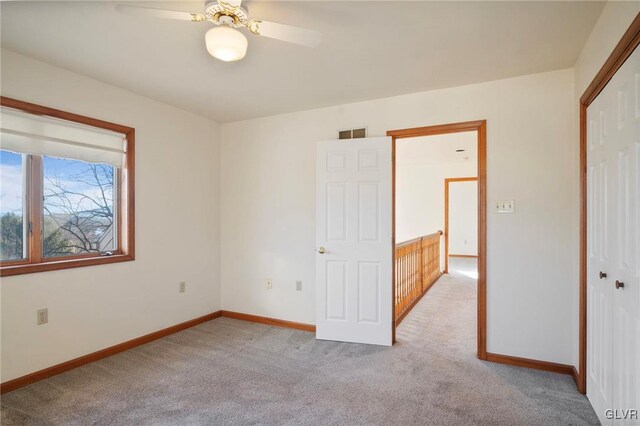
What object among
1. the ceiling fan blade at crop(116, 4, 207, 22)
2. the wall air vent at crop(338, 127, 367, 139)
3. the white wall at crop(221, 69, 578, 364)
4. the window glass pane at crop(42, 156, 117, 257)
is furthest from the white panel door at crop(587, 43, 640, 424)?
the window glass pane at crop(42, 156, 117, 257)

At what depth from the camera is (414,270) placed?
15.7 ft

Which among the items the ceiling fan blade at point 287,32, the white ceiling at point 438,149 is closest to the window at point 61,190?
the ceiling fan blade at point 287,32

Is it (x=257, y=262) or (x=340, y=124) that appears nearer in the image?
(x=340, y=124)

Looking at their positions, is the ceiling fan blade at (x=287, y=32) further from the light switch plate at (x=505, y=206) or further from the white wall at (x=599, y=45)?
the light switch plate at (x=505, y=206)

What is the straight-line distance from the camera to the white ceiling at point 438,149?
200 inches

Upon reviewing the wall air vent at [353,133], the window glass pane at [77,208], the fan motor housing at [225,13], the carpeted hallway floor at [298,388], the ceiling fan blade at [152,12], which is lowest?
the carpeted hallway floor at [298,388]

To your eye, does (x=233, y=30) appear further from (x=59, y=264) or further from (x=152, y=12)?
(x=59, y=264)

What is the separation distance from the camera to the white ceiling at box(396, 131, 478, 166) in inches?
200

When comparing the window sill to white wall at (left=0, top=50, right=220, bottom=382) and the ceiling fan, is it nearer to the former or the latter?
white wall at (left=0, top=50, right=220, bottom=382)

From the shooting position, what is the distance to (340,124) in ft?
11.4

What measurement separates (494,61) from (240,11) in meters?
1.92

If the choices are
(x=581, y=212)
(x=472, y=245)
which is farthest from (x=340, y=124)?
(x=472, y=245)

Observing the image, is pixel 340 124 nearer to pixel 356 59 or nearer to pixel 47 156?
pixel 356 59

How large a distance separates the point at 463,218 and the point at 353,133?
696 cm
